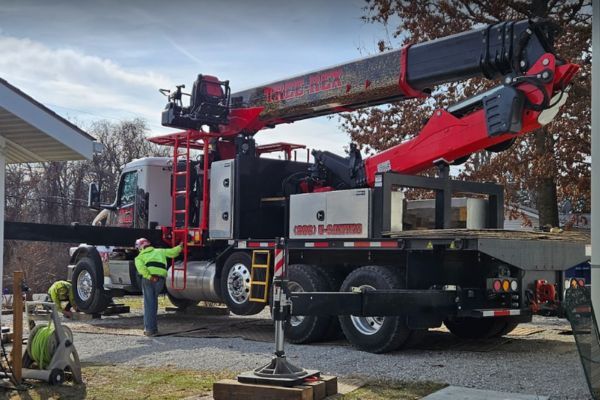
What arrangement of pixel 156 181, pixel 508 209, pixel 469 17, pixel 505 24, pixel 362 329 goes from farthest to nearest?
pixel 508 209, pixel 469 17, pixel 156 181, pixel 362 329, pixel 505 24

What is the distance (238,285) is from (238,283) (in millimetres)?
33

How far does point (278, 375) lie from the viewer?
23.0ft

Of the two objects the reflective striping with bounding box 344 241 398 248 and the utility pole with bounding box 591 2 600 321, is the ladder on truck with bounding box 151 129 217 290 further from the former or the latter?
the utility pole with bounding box 591 2 600 321

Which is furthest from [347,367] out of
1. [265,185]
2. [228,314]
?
[228,314]

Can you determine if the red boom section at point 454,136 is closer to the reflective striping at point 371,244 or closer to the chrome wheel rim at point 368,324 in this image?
the reflective striping at point 371,244

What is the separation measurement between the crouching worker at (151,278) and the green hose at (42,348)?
13.6 ft

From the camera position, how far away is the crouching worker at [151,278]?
1241cm

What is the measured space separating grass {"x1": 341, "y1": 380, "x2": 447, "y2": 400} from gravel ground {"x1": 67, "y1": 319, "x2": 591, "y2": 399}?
34 centimetres

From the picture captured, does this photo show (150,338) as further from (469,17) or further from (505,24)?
(469,17)

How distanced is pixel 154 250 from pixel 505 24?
22.2 feet

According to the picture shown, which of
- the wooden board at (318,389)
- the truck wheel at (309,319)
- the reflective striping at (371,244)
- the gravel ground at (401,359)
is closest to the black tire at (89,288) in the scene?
the gravel ground at (401,359)

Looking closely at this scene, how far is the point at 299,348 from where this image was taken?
34.7ft

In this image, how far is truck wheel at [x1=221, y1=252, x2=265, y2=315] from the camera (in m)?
12.1

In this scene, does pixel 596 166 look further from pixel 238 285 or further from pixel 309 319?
pixel 238 285
